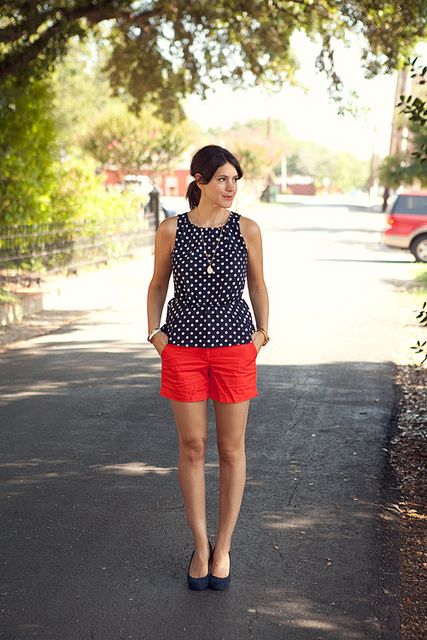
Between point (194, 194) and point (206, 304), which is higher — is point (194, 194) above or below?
above

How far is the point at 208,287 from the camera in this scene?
4.27m

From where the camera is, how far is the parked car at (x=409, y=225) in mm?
23422

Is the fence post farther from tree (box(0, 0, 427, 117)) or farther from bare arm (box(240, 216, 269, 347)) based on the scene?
bare arm (box(240, 216, 269, 347))

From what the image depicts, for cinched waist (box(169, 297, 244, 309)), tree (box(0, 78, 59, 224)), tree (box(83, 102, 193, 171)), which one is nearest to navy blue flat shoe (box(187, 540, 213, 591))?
cinched waist (box(169, 297, 244, 309))

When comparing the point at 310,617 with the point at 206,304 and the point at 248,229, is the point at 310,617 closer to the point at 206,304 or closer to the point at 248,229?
the point at 206,304

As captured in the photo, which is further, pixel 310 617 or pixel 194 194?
pixel 194 194

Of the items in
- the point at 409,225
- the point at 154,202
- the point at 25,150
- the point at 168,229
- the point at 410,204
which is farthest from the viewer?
the point at 154,202

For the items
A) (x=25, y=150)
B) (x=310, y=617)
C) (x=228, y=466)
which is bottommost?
(x=310, y=617)

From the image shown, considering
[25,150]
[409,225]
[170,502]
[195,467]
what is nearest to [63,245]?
[25,150]

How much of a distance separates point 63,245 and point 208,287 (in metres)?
13.7

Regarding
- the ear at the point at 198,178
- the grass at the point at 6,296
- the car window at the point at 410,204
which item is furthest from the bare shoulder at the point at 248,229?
the car window at the point at 410,204

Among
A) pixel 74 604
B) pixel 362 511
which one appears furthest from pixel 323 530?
pixel 74 604

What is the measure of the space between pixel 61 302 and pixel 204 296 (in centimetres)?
1113

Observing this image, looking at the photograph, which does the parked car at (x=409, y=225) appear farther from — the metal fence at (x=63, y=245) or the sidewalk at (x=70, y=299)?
the sidewalk at (x=70, y=299)
